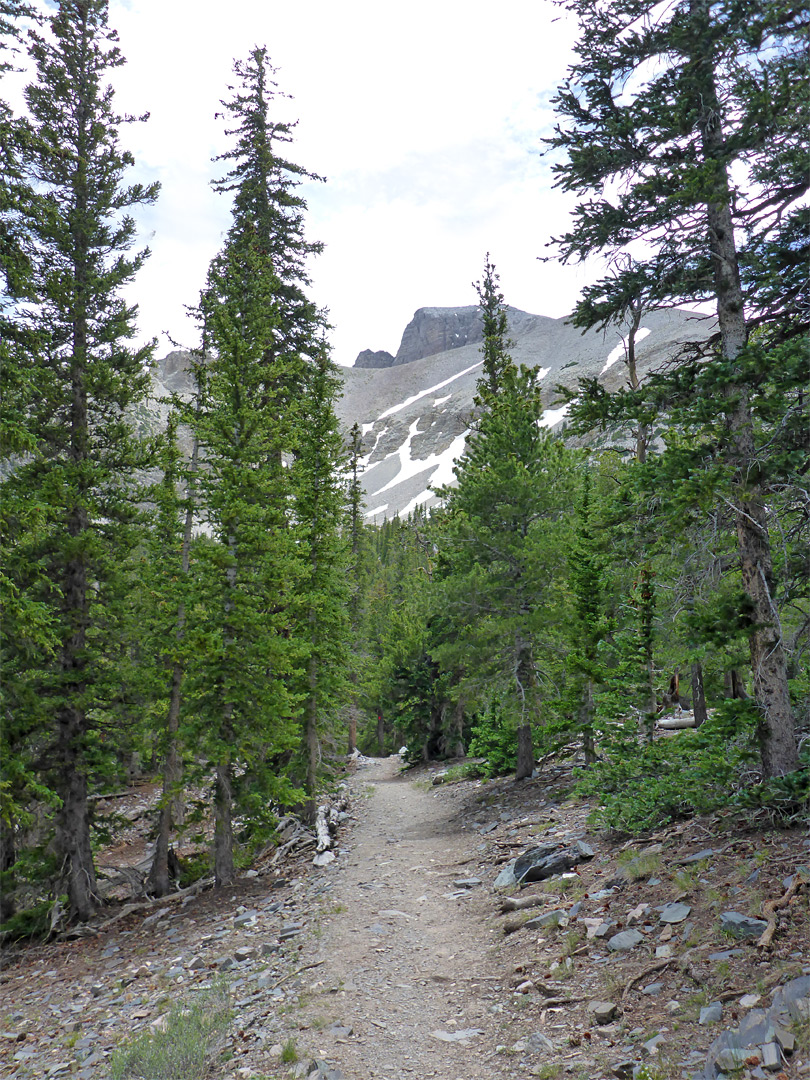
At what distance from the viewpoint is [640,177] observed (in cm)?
1005

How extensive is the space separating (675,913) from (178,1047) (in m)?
5.79

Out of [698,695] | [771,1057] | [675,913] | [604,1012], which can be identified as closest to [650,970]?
[604,1012]

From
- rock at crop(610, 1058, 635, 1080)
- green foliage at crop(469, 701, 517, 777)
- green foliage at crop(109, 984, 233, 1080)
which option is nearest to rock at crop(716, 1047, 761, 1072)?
rock at crop(610, 1058, 635, 1080)

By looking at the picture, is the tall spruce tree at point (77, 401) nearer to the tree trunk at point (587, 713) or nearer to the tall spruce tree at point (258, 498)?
the tall spruce tree at point (258, 498)

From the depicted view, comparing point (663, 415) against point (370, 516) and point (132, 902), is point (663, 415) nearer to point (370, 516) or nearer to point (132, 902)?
point (132, 902)

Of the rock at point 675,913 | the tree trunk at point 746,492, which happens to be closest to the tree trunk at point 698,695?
the tree trunk at point 746,492

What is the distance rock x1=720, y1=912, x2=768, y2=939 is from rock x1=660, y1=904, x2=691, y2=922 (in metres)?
0.67

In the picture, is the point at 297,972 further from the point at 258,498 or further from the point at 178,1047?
the point at 258,498

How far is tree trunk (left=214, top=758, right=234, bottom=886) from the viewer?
14.6 meters

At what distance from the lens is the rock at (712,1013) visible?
5.38 meters

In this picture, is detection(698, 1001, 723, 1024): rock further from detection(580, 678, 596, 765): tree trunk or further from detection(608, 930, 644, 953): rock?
detection(580, 678, 596, 765): tree trunk

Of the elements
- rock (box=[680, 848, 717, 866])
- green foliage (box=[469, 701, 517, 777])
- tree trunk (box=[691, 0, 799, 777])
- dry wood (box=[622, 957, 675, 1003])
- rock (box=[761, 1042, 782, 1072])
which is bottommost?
green foliage (box=[469, 701, 517, 777])

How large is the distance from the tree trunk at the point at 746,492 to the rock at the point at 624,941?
9.56 feet

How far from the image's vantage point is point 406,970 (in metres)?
8.61
